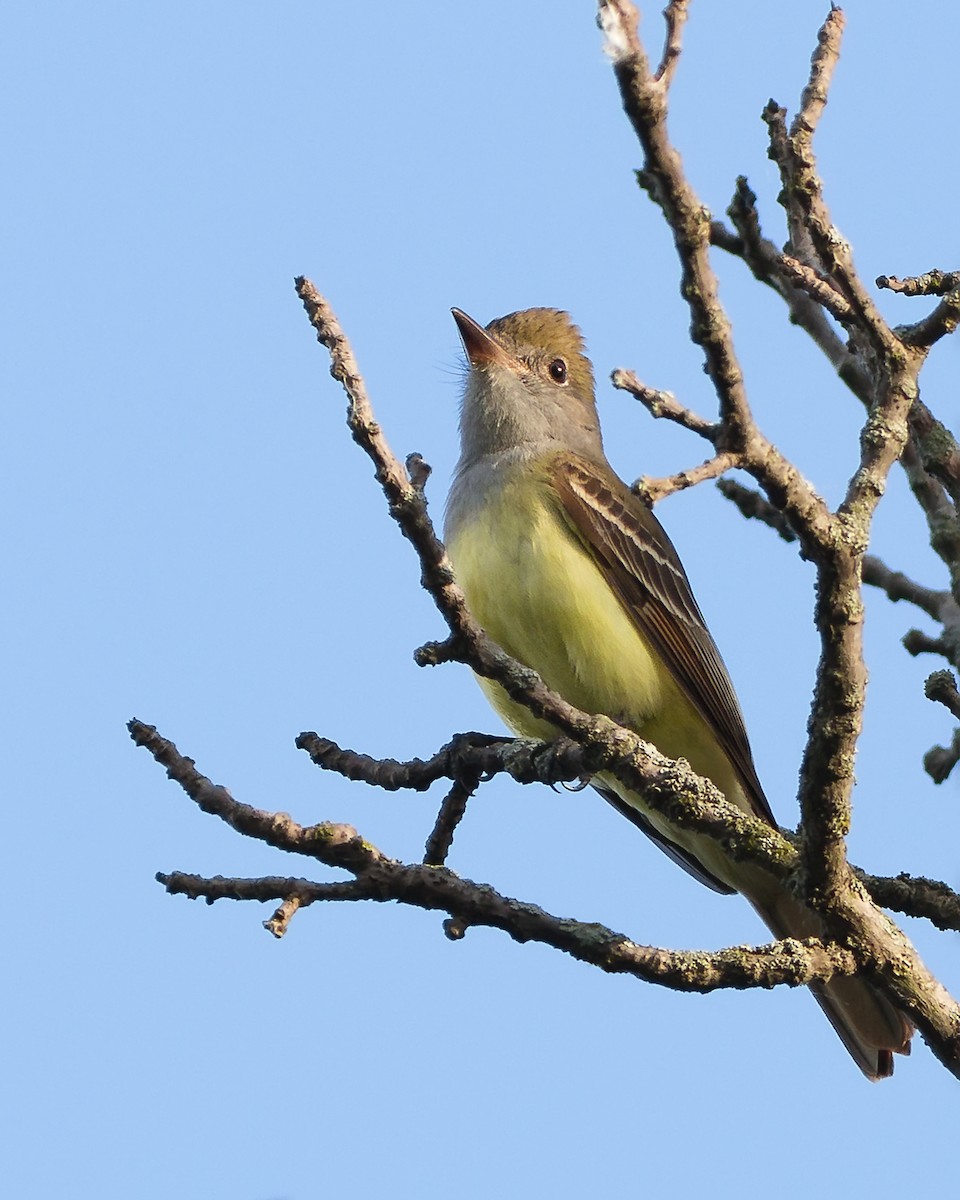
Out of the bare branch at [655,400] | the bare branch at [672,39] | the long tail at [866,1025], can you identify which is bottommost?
the long tail at [866,1025]

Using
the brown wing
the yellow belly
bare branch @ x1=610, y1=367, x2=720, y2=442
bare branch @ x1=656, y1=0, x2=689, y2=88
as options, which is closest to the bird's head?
the brown wing

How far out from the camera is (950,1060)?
5.22m

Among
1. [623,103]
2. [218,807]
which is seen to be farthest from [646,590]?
[623,103]

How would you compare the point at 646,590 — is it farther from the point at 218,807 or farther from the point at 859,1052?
the point at 218,807

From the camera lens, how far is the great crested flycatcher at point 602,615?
7941 millimetres

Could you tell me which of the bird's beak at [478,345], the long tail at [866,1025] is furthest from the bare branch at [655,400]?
the bird's beak at [478,345]

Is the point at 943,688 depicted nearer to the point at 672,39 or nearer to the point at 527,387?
the point at 672,39

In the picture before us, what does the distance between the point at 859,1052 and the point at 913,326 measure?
11.9 feet

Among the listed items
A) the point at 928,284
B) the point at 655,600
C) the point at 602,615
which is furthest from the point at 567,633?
the point at 928,284

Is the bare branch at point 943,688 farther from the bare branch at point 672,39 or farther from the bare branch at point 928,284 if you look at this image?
the bare branch at point 672,39

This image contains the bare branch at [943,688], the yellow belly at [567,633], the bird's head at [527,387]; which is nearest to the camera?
the bare branch at [943,688]

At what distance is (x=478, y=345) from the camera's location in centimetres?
Answer: 999

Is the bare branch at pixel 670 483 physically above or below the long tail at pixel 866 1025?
above

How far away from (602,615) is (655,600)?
0.64m
